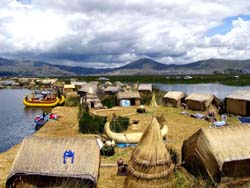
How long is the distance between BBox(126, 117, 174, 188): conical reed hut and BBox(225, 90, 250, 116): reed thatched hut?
1644cm

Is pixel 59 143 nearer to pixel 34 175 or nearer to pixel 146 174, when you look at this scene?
pixel 34 175

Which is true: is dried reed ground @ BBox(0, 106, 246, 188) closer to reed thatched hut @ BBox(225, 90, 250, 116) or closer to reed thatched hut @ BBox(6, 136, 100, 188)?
reed thatched hut @ BBox(6, 136, 100, 188)

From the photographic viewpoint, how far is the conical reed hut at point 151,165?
8.73 metres

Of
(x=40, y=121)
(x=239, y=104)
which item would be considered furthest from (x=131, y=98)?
(x=40, y=121)

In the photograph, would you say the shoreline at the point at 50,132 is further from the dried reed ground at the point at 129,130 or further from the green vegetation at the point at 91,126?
the green vegetation at the point at 91,126

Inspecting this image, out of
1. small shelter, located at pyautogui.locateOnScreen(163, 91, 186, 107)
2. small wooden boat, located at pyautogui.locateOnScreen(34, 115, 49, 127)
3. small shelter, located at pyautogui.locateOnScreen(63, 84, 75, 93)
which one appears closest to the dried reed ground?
small wooden boat, located at pyautogui.locateOnScreen(34, 115, 49, 127)

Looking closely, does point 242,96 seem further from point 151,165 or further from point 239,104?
point 151,165

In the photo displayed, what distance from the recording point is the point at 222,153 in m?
9.44

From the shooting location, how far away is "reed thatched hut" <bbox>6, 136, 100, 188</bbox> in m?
8.77

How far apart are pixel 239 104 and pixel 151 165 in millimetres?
17572

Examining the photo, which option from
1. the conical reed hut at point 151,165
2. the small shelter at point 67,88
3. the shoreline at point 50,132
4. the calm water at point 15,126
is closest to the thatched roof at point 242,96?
the shoreline at point 50,132

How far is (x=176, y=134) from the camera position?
17453 mm

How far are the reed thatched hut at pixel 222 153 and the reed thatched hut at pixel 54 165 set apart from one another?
3156 mm

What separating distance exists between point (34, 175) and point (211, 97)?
67.3 ft
